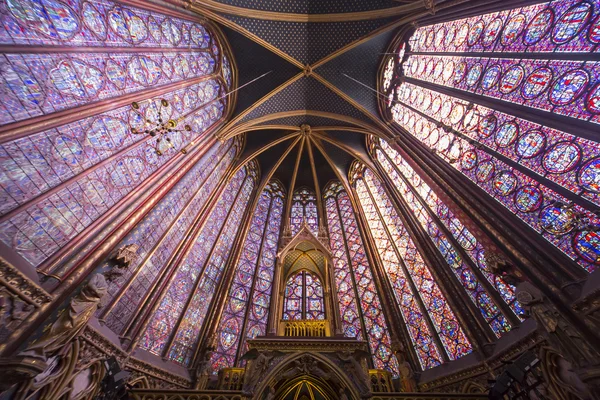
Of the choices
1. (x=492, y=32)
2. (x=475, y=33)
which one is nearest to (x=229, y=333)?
(x=492, y=32)

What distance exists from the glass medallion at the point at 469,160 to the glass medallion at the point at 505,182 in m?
0.93

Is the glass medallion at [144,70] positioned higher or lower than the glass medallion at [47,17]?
higher

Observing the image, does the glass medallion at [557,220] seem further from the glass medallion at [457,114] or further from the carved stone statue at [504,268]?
the glass medallion at [457,114]

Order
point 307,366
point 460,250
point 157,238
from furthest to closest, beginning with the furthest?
point 157,238
point 460,250
point 307,366

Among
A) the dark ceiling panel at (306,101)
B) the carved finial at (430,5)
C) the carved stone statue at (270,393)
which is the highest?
the dark ceiling panel at (306,101)

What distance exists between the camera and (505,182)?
6.38 metres

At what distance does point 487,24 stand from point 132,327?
42.6 ft

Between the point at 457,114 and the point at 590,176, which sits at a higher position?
the point at 457,114

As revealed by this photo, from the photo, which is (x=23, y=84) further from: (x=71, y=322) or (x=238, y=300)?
(x=238, y=300)

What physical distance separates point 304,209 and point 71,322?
1287cm

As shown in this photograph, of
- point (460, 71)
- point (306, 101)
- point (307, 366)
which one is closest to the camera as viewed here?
point (307, 366)

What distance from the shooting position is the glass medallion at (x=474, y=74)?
7.49m

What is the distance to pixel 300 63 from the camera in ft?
41.4

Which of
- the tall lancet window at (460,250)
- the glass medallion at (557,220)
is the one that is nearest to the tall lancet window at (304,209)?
the tall lancet window at (460,250)
